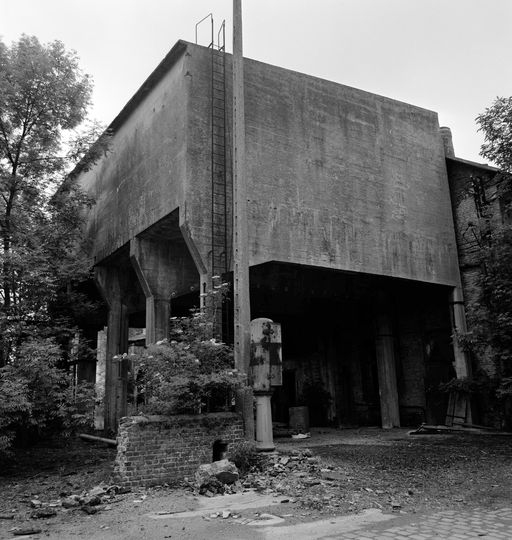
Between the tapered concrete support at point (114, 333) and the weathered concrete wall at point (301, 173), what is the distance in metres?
1.20

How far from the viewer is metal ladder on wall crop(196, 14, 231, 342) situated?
44.6 feet

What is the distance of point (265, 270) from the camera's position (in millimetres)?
16250

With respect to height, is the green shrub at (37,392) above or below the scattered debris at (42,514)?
above

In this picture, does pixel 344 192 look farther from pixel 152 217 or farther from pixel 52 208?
pixel 52 208

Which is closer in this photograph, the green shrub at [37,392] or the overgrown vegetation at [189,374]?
the overgrown vegetation at [189,374]

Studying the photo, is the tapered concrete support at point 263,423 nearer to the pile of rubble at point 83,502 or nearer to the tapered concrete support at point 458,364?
the pile of rubble at point 83,502

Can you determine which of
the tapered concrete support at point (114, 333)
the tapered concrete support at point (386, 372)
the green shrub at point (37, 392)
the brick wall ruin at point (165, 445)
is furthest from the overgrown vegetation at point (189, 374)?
the tapered concrete support at point (386, 372)

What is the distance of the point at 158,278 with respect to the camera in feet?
54.3

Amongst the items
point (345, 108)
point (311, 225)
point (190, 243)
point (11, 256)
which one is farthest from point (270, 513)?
point (345, 108)

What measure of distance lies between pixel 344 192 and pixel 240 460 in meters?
8.76

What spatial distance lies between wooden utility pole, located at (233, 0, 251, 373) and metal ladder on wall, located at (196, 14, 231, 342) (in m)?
1.15

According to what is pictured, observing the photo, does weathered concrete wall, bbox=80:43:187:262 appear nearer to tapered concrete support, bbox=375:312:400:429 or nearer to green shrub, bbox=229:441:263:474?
green shrub, bbox=229:441:263:474

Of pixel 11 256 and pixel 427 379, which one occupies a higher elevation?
pixel 11 256

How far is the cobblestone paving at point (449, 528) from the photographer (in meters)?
5.91
